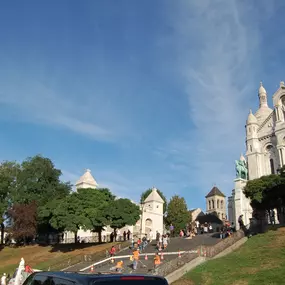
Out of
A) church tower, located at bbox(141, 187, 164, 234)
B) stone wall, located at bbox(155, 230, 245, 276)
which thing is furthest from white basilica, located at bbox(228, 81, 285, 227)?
stone wall, located at bbox(155, 230, 245, 276)

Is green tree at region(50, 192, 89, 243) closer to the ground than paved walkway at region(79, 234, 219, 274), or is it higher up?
higher up

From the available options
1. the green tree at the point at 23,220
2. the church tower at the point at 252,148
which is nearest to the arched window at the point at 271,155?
the church tower at the point at 252,148

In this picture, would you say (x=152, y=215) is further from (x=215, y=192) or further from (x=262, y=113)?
(x=215, y=192)

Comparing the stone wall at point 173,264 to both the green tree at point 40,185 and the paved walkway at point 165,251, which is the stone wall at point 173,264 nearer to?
the paved walkway at point 165,251

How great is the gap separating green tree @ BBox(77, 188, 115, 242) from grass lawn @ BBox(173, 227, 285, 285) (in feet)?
70.7

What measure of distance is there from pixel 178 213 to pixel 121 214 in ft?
120

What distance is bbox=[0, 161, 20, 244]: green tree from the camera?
58.5m

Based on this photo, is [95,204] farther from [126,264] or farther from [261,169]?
[261,169]

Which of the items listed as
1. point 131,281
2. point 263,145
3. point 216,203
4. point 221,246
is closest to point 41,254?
point 221,246

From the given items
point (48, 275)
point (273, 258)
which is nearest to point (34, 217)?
point (273, 258)

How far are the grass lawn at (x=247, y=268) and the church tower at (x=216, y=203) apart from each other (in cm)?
8599

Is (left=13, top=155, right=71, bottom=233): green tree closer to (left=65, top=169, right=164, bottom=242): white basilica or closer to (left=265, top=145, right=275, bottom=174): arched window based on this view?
(left=65, top=169, right=164, bottom=242): white basilica

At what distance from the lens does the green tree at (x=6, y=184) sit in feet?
192

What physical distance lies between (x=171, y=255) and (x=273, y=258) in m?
9.17
